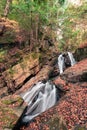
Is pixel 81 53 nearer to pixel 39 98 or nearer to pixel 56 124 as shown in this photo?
pixel 39 98

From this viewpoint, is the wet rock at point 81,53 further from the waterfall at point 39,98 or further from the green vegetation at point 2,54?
the green vegetation at point 2,54

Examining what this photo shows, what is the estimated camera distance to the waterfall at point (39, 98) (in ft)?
43.4

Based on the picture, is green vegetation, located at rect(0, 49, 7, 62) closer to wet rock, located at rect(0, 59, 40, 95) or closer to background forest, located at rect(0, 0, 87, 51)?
wet rock, located at rect(0, 59, 40, 95)

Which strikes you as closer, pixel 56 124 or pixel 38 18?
pixel 56 124

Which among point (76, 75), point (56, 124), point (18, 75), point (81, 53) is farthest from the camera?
point (81, 53)

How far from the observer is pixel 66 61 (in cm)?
2152

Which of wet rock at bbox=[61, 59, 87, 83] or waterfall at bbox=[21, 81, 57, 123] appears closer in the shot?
waterfall at bbox=[21, 81, 57, 123]

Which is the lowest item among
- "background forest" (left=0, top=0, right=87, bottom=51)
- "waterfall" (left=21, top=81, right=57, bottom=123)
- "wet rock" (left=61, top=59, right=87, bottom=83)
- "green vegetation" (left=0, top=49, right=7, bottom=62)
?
"waterfall" (left=21, top=81, right=57, bottom=123)

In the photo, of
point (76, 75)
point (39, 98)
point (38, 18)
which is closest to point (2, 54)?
point (38, 18)

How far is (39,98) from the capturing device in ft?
47.5

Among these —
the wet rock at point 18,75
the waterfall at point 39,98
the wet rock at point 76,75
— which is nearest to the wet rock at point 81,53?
the wet rock at point 18,75

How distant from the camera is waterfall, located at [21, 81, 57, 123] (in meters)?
13.2

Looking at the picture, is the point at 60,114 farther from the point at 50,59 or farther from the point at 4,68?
the point at 50,59

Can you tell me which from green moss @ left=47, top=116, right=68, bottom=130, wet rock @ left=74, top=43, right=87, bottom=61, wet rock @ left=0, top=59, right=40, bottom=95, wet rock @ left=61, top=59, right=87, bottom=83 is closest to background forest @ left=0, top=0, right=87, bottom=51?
wet rock @ left=0, top=59, right=40, bottom=95
